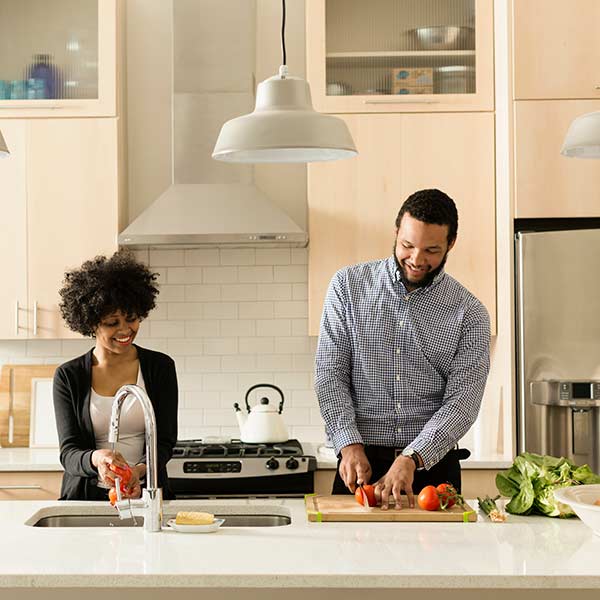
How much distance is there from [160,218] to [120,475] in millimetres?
1968

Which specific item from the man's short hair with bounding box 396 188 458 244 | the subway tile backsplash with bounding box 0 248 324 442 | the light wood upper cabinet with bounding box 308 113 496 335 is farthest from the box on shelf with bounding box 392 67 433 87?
the man's short hair with bounding box 396 188 458 244

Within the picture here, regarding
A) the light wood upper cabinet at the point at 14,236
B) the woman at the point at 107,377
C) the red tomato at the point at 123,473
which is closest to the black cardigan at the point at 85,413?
the woman at the point at 107,377

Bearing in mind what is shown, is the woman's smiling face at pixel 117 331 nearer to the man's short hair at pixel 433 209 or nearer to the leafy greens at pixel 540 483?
the man's short hair at pixel 433 209

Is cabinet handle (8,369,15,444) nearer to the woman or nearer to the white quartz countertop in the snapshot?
the white quartz countertop

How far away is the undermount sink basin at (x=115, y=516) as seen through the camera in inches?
100

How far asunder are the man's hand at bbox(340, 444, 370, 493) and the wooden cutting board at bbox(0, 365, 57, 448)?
2176mm

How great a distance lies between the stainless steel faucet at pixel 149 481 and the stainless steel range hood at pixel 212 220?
6.29ft

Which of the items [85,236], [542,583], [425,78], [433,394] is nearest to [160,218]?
[85,236]

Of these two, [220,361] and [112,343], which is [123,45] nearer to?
[220,361]

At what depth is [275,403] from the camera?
15.0 feet

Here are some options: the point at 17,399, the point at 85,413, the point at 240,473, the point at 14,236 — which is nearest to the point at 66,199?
the point at 14,236

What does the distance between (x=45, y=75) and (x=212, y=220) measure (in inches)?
39.4

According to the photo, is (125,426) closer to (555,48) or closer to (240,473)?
(240,473)

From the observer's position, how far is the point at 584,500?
2.32 metres
